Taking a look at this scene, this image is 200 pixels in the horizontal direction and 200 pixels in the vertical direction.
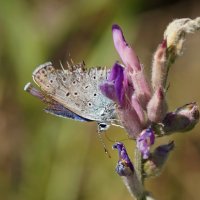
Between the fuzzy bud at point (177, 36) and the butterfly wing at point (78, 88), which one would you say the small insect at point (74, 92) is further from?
the fuzzy bud at point (177, 36)

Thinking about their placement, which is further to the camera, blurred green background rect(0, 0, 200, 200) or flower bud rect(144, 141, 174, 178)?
blurred green background rect(0, 0, 200, 200)

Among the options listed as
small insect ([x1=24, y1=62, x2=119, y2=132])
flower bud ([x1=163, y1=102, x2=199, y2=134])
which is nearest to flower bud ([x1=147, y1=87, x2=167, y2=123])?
flower bud ([x1=163, y1=102, x2=199, y2=134])

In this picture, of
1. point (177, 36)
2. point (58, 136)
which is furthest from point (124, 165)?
point (58, 136)

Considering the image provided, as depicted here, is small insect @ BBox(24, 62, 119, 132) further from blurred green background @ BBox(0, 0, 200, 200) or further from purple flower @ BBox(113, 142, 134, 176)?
blurred green background @ BBox(0, 0, 200, 200)

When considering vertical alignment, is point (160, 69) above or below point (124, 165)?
above

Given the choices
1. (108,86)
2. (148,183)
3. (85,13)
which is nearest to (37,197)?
(148,183)

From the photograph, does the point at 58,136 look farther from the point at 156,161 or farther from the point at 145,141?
the point at 145,141
